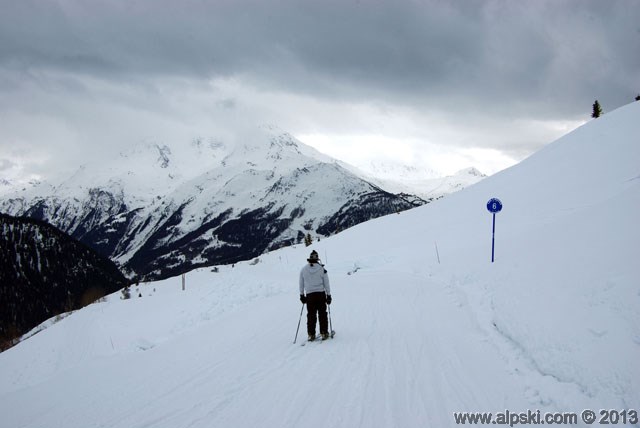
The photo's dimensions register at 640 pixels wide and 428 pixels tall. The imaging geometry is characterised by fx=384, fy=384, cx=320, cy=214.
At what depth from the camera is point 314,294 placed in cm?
1091

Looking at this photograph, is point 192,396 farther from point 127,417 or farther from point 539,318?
point 539,318

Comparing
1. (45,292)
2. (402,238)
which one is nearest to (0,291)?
(45,292)

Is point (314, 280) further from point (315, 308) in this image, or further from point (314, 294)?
point (315, 308)

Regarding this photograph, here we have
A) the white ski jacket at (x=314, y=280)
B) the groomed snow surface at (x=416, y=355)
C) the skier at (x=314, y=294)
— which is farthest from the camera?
the white ski jacket at (x=314, y=280)

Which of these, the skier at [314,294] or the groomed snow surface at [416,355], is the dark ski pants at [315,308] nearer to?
the skier at [314,294]

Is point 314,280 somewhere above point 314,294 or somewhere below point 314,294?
above

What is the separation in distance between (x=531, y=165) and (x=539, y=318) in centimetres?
3700

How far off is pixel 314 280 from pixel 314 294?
0.39m

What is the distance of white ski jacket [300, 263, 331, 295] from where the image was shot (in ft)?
36.0

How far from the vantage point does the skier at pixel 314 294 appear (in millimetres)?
10805

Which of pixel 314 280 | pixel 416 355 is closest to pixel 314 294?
pixel 314 280

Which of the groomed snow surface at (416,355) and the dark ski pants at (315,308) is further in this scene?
the dark ski pants at (315,308)

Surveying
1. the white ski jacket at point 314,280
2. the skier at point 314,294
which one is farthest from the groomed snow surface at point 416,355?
the white ski jacket at point 314,280

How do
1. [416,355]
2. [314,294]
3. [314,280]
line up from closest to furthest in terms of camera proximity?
[416,355] → [314,294] → [314,280]
